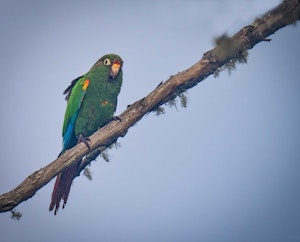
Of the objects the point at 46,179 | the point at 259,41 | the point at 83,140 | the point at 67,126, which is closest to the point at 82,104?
the point at 67,126

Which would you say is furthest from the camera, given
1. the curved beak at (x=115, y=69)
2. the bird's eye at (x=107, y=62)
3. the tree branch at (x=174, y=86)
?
the bird's eye at (x=107, y=62)

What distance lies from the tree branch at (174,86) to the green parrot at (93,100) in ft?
3.57

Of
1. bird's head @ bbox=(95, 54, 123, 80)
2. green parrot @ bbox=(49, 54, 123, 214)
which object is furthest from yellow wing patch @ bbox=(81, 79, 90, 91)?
bird's head @ bbox=(95, 54, 123, 80)

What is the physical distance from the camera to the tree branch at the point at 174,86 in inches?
187

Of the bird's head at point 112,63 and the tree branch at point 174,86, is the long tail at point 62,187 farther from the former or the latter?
the bird's head at point 112,63

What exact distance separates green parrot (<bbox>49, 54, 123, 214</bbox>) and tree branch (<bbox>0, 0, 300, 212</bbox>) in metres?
1.09

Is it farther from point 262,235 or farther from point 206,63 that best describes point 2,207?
point 262,235

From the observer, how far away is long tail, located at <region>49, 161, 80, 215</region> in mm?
6273

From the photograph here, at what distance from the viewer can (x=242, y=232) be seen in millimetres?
49188

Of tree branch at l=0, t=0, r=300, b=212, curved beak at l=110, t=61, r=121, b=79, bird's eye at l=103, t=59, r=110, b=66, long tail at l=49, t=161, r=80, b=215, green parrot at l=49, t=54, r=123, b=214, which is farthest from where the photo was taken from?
bird's eye at l=103, t=59, r=110, b=66

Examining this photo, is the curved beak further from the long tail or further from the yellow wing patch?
the long tail

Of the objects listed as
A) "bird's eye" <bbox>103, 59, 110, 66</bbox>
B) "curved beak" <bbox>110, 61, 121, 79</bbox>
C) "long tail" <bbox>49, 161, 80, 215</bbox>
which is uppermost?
"bird's eye" <bbox>103, 59, 110, 66</bbox>

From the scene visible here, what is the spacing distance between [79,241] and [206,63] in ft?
116

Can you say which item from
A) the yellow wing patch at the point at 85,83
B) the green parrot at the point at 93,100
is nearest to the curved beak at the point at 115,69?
the green parrot at the point at 93,100
